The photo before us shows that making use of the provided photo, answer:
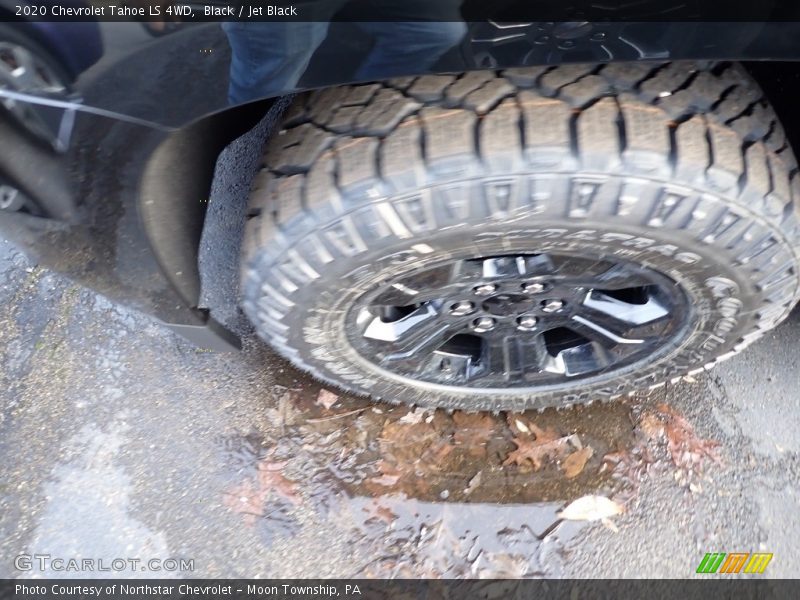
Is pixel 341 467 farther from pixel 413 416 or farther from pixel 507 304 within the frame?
pixel 507 304

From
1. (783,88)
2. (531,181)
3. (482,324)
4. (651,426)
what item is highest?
(783,88)

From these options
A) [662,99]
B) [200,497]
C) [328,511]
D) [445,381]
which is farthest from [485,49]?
[200,497]

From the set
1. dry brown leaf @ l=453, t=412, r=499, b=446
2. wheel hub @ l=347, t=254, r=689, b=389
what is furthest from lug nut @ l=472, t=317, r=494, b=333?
dry brown leaf @ l=453, t=412, r=499, b=446

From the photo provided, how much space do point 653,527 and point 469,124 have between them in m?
1.37

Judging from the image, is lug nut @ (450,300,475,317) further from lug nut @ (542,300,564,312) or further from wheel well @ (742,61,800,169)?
wheel well @ (742,61,800,169)

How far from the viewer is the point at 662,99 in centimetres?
138

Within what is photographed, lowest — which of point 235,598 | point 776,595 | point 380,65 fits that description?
point 235,598

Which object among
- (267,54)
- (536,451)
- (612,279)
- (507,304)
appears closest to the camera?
(267,54)

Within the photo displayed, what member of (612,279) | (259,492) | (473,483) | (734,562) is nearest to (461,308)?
(612,279)

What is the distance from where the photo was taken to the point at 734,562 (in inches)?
75.0

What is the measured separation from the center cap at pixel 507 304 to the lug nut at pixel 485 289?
0.13ft

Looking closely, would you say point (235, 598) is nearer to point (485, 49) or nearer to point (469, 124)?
point (469, 124)

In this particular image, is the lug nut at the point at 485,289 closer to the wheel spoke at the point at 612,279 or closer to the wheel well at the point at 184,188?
the wheel spoke at the point at 612,279

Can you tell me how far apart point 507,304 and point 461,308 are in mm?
124
